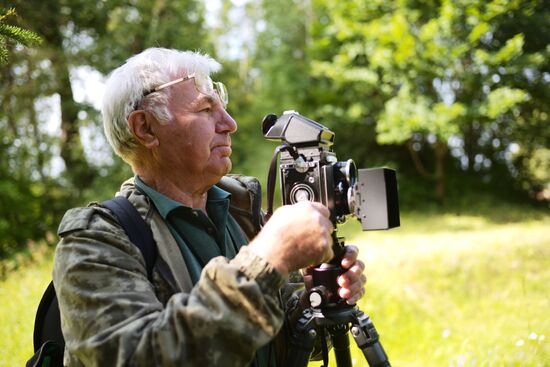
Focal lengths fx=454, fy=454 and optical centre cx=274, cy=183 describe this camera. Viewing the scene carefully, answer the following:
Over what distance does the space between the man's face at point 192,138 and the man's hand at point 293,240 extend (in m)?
0.49

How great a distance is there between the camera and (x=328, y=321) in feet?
4.79

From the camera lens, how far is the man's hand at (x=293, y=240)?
3.15 ft

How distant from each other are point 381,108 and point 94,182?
28.7 ft

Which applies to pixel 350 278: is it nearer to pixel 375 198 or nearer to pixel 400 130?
pixel 375 198

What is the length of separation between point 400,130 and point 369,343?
435 inches

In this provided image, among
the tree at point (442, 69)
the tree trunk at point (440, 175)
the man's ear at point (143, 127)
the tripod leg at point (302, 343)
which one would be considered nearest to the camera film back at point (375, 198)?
the tripod leg at point (302, 343)

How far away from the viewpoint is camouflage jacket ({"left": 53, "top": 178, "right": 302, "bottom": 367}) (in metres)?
0.89

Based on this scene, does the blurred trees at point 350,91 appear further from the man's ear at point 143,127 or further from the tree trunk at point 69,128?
the man's ear at point 143,127

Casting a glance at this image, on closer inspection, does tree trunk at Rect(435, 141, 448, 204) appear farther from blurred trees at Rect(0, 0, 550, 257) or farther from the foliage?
the foliage

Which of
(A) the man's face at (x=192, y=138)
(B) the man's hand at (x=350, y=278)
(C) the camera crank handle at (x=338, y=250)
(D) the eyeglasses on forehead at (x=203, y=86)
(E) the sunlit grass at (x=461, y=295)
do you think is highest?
(D) the eyeglasses on forehead at (x=203, y=86)

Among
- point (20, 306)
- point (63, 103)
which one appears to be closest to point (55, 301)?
point (20, 306)

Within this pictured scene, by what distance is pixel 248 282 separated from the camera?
0.91m

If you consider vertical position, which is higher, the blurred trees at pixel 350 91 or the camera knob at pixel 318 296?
the blurred trees at pixel 350 91

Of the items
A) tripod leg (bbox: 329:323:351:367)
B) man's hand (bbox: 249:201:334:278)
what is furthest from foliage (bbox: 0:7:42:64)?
tripod leg (bbox: 329:323:351:367)
